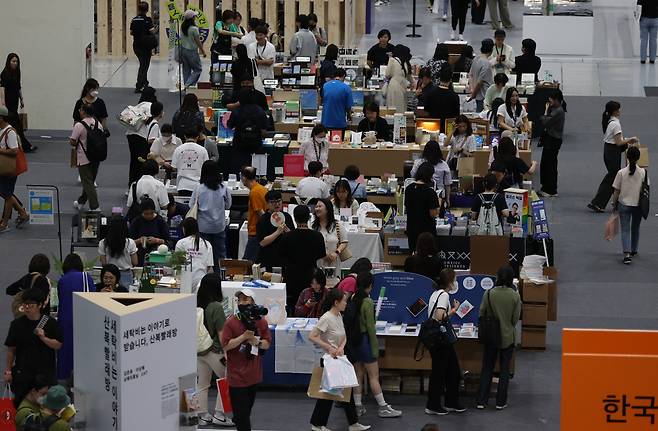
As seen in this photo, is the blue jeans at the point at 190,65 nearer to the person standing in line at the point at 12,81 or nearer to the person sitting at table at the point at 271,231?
the person standing in line at the point at 12,81

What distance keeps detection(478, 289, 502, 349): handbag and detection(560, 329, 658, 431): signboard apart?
16.4 feet

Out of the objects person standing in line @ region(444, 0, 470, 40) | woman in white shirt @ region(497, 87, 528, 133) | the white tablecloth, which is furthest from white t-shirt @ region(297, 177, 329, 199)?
person standing in line @ region(444, 0, 470, 40)

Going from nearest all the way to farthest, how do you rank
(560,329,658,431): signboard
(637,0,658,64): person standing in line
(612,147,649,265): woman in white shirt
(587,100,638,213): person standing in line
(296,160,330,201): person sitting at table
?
(560,329,658,431): signboard → (296,160,330,201): person sitting at table → (612,147,649,265): woman in white shirt → (587,100,638,213): person standing in line → (637,0,658,64): person standing in line

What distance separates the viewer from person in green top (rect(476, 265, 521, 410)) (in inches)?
531

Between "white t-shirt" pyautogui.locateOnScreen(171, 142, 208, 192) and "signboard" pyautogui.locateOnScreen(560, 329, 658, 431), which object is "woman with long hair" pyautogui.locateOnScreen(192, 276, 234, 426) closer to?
"white t-shirt" pyautogui.locateOnScreen(171, 142, 208, 192)

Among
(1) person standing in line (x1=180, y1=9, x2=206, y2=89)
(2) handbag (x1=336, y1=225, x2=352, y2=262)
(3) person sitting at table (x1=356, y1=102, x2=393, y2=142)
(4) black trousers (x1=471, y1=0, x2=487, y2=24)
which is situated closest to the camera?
(2) handbag (x1=336, y1=225, x2=352, y2=262)

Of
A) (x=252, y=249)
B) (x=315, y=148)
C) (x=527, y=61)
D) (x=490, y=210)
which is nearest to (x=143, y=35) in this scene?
(x=527, y=61)

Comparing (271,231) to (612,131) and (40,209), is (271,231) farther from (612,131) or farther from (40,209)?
(612,131)

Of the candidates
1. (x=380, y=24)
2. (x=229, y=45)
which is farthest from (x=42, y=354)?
(x=380, y=24)

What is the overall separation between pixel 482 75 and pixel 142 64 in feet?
21.9

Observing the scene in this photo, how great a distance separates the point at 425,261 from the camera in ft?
47.4

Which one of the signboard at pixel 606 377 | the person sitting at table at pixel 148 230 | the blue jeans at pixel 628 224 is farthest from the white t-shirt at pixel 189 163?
the signboard at pixel 606 377

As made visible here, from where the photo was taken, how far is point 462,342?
14.0m

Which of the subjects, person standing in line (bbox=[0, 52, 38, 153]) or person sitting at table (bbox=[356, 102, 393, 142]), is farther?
person standing in line (bbox=[0, 52, 38, 153])
